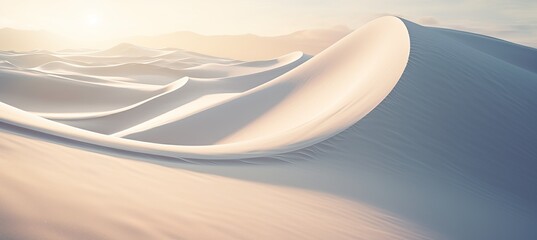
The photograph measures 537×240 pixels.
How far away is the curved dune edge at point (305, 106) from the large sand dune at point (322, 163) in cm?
6

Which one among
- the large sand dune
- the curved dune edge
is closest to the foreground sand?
the large sand dune

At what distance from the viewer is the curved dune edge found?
20.9ft

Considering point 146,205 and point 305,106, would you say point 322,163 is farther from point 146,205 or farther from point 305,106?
point 305,106

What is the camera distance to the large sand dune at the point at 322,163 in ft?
10.0

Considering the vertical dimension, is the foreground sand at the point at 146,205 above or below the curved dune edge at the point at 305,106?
below

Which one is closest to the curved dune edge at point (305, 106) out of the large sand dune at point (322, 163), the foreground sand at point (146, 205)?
the large sand dune at point (322, 163)

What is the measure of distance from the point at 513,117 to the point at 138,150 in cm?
789

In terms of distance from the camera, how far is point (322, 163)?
6.34m

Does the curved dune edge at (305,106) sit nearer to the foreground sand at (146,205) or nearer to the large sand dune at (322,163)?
the large sand dune at (322,163)

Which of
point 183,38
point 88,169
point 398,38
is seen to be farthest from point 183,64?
point 183,38

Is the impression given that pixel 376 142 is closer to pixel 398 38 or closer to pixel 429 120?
pixel 429 120

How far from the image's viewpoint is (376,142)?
7.31 m

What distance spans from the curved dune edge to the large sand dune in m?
0.06

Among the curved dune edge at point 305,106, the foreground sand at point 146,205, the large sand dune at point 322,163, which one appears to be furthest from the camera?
the curved dune edge at point 305,106
